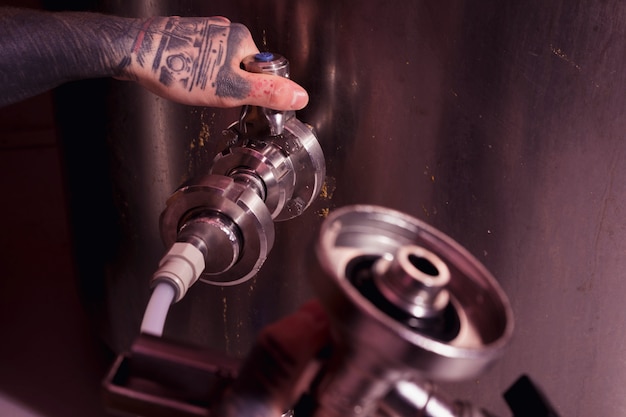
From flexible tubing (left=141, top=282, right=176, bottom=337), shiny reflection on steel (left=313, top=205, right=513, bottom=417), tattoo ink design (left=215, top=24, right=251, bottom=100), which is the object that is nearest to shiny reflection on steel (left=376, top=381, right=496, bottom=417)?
shiny reflection on steel (left=313, top=205, right=513, bottom=417)

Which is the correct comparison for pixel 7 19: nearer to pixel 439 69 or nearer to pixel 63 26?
pixel 63 26

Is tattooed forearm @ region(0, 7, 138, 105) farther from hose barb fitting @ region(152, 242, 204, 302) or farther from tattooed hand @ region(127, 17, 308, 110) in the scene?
hose barb fitting @ region(152, 242, 204, 302)

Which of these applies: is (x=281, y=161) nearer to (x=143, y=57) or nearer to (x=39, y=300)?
(x=143, y=57)

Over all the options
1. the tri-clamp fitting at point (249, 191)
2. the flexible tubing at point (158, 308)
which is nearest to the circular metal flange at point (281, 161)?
the tri-clamp fitting at point (249, 191)

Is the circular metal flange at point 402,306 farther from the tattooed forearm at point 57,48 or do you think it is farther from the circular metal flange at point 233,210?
the tattooed forearm at point 57,48

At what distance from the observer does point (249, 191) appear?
1.33ft

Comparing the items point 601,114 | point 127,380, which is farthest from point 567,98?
point 127,380

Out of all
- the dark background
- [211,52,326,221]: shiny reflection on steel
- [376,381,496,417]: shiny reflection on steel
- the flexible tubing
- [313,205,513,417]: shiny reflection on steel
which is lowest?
the dark background

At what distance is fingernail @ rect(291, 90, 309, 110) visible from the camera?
41 cm

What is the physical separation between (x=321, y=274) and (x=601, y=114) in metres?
0.23

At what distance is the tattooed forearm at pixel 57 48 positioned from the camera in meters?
0.47

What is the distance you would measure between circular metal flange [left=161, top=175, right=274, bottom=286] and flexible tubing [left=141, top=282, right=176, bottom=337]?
0.06 m

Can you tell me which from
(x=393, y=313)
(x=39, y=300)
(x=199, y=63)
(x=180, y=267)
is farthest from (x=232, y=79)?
(x=39, y=300)

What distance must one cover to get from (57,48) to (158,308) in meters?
0.25
